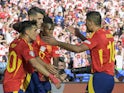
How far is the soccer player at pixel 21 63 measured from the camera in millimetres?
6793

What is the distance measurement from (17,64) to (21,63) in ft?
0.20

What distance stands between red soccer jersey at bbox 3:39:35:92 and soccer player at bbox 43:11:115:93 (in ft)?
2.11

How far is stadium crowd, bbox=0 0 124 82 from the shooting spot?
54.7ft

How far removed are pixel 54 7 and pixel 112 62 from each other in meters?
12.8

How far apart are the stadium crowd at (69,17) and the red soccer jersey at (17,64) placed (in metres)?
8.96

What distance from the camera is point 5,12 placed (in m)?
18.9

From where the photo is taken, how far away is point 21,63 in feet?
22.6

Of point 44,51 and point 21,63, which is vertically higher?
point 21,63

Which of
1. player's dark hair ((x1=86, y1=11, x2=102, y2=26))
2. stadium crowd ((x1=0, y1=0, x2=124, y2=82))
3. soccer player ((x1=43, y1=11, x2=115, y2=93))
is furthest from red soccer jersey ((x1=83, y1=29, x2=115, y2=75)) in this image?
stadium crowd ((x1=0, y1=0, x2=124, y2=82))

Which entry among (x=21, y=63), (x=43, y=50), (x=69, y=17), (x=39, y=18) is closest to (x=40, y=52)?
(x=43, y=50)

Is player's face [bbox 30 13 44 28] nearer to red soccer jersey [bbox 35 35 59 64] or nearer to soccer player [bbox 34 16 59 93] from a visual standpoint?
soccer player [bbox 34 16 59 93]

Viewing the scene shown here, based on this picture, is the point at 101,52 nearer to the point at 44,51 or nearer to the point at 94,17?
the point at 94,17

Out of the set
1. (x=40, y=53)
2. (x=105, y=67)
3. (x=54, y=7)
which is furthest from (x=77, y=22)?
(x=105, y=67)

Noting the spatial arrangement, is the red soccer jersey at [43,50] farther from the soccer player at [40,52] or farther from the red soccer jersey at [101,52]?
the red soccer jersey at [101,52]
